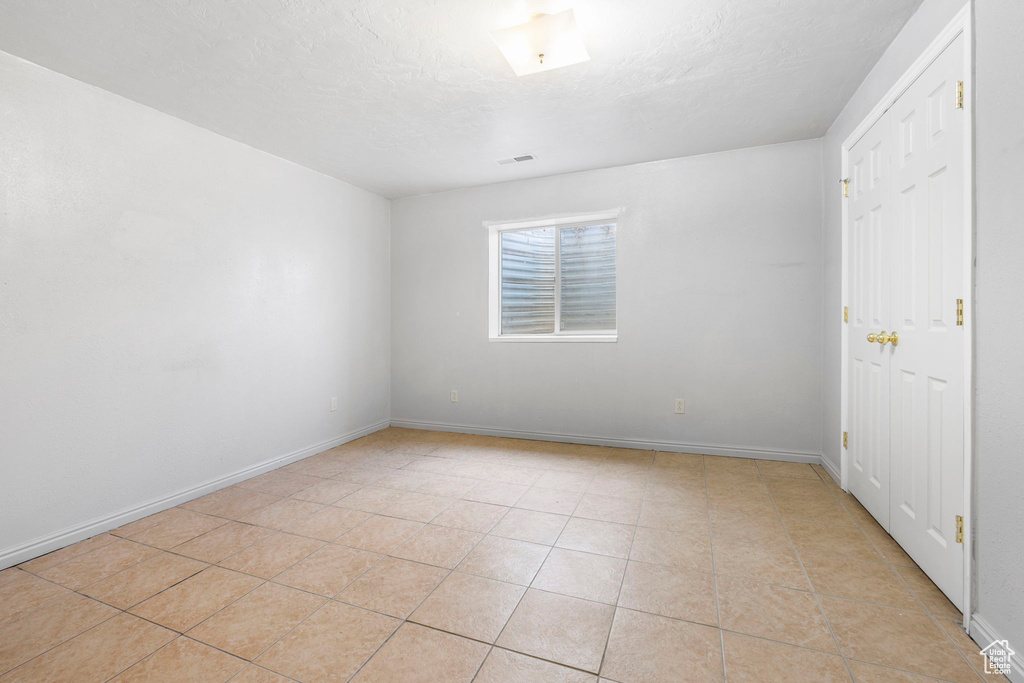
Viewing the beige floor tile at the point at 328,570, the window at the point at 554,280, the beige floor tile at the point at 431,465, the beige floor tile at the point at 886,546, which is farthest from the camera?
the window at the point at 554,280

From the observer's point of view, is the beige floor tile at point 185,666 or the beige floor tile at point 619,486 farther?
the beige floor tile at point 619,486

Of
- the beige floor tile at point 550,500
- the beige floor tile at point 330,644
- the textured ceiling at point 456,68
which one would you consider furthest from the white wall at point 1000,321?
the beige floor tile at point 330,644

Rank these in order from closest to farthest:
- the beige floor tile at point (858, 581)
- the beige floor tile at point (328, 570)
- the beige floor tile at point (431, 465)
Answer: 1. the beige floor tile at point (858, 581)
2. the beige floor tile at point (328, 570)
3. the beige floor tile at point (431, 465)

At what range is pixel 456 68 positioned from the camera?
2260 millimetres

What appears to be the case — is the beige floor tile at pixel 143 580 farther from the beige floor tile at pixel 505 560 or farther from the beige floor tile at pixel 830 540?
the beige floor tile at pixel 830 540

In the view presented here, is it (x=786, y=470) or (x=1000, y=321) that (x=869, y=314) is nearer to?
(x=1000, y=321)

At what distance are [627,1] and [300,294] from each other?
9.99ft

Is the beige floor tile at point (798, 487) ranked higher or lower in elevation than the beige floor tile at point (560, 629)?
higher

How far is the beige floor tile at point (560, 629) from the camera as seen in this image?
144 cm

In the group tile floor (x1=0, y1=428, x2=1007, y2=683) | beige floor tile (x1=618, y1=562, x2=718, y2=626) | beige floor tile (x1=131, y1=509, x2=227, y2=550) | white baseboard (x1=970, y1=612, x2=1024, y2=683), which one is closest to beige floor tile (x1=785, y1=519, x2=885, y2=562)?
tile floor (x1=0, y1=428, x2=1007, y2=683)

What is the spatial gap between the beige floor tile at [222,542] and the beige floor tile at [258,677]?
0.87 metres

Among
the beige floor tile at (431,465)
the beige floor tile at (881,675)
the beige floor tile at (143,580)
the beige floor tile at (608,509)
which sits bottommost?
the beige floor tile at (143,580)

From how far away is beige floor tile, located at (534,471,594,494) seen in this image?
2.93 metres

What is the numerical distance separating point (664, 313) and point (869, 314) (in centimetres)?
144
